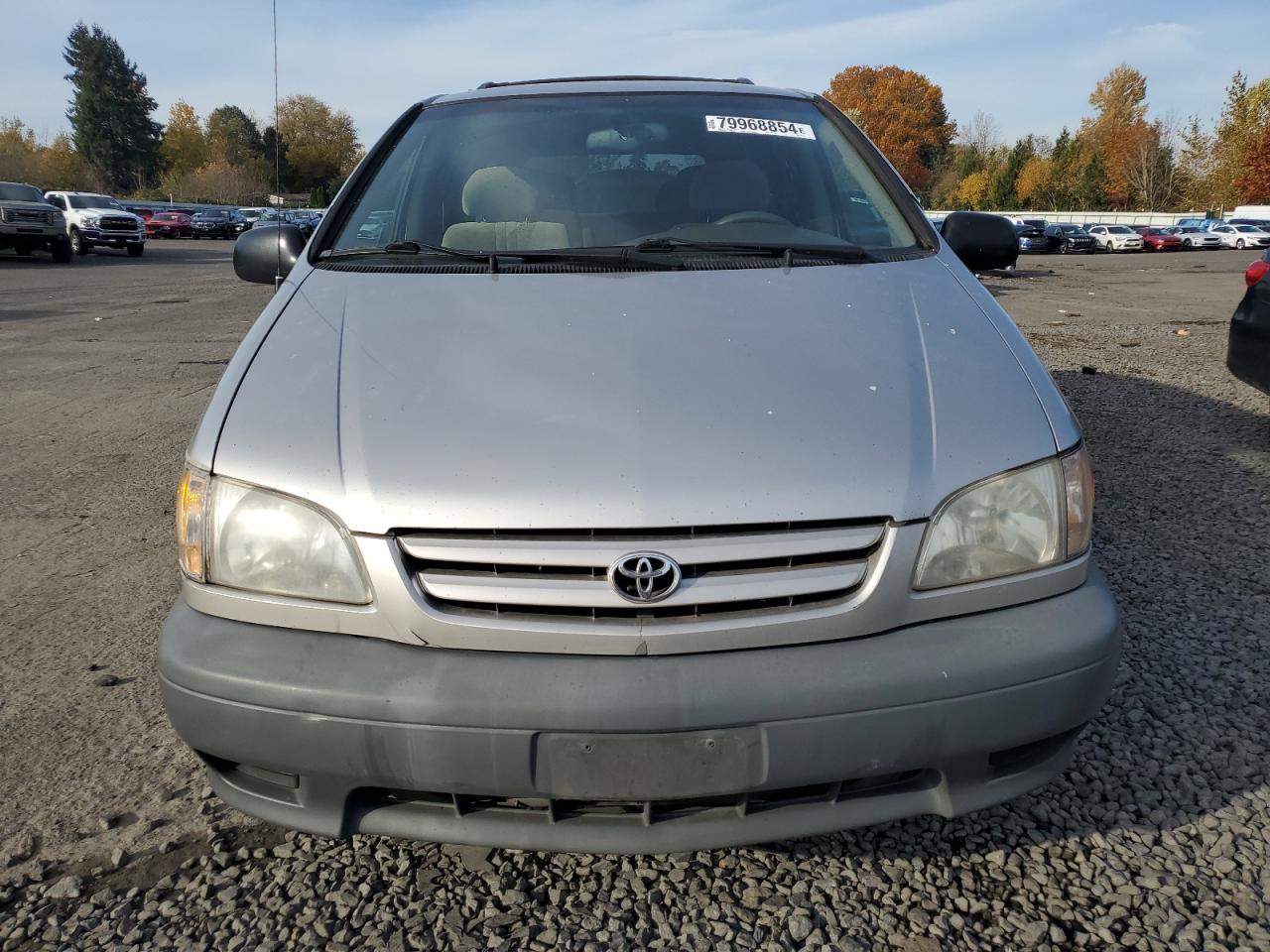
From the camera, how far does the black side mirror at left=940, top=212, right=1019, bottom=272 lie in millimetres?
3064

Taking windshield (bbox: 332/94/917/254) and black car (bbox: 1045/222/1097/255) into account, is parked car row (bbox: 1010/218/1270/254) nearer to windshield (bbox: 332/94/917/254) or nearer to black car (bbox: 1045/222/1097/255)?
black car (bbox: 1045/222/1097/255)

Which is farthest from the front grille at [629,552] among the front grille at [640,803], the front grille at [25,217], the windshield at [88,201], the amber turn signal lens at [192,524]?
the windshield at [88,201]

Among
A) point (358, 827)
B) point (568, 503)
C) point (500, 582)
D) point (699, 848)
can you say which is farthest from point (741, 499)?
point (358, 827)

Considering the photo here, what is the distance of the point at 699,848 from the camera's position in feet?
5.38

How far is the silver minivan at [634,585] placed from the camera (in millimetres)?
1586

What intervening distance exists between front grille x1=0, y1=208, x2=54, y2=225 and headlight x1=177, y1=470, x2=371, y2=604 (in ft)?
83.0

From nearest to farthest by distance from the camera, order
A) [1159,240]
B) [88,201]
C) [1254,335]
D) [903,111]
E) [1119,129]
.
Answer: [1254,335]
[88,201]
[1159,240]
[1119,129]
[903,111]

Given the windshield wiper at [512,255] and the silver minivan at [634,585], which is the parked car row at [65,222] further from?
the silver minivan at [634,585]

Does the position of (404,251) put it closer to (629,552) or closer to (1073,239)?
(629,552)

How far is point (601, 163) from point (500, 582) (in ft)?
5.45

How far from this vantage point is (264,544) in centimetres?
177

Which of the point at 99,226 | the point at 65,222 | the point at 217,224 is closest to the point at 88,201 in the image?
the point at 99,226

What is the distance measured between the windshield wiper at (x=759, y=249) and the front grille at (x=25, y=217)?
82.3ft

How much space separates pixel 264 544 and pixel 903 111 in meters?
106
